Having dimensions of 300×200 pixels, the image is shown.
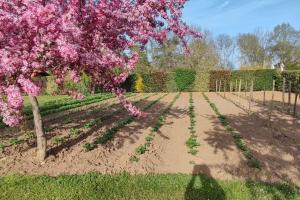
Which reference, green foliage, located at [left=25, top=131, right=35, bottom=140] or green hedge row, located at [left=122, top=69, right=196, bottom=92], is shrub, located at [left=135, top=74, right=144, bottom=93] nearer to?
green hedge row, located at [left=122, top=69, right=196, bottom=92]

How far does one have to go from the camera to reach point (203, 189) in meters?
7.51

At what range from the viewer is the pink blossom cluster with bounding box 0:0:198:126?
7.16 m

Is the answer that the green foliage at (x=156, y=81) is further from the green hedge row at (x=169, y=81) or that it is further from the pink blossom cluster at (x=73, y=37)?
the pink blossom cluster at (x=73, y=37)

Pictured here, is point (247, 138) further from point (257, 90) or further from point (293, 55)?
point (293, 55)

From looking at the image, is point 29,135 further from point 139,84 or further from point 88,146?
point 139,84

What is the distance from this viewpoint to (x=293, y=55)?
77.9 m

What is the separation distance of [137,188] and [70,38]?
2.85 metres

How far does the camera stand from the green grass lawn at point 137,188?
720 cm

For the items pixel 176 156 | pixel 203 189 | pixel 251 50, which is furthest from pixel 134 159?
pixel 251 50

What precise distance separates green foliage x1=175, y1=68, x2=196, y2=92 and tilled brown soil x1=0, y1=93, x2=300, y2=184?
31.1 meters

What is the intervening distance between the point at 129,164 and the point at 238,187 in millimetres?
2624

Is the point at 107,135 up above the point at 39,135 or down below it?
below

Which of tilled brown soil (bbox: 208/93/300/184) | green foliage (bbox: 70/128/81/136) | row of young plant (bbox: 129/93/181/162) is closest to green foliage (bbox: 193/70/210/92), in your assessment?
tilled brown soil (bbox: 208/93/300/184)

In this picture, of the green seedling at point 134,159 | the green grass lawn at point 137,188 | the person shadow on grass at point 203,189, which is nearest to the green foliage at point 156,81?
the green seedling at point 134,159
